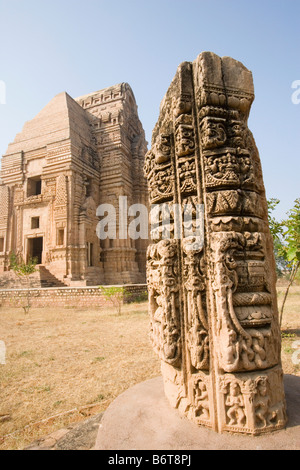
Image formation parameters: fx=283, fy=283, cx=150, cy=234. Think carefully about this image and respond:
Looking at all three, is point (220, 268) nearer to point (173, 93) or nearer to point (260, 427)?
point (260, 427)

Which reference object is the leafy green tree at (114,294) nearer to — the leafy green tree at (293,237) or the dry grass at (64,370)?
the dry grass at (64,370)

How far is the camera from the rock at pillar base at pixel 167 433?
6.43ft

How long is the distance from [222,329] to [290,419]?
919 mm

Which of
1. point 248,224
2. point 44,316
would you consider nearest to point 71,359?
point 248,224

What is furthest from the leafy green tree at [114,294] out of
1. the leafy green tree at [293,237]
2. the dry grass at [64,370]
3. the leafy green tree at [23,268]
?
the leafy green tree at [293,237]

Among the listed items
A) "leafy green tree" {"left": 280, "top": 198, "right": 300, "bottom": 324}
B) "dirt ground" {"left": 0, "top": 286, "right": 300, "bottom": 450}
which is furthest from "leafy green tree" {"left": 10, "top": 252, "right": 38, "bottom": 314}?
"leafy green tree" {"left": 280, "top": 198, "right": 300, "bottom": 324}

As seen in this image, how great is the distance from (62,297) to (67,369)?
8801mm

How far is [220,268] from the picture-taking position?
7.20 feet

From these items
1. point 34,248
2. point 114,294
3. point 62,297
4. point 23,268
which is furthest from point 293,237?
point 34,248

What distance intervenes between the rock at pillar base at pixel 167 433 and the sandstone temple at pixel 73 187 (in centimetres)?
1427

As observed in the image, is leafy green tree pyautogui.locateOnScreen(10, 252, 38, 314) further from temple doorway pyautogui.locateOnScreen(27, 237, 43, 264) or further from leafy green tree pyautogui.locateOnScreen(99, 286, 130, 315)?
leafy green tree pyautogui.locateOnScreen(99, 286, 130, 315)

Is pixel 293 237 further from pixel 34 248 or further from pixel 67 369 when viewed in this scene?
pixel 34 248

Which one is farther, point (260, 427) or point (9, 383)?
point (9, 383)

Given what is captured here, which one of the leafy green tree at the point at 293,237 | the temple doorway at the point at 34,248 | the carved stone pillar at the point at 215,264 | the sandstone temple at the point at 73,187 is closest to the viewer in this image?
the carved stone pillar at the point at 215,264
